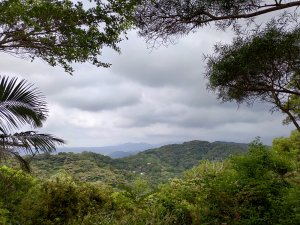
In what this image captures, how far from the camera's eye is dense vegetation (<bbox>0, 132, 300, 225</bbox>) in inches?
274

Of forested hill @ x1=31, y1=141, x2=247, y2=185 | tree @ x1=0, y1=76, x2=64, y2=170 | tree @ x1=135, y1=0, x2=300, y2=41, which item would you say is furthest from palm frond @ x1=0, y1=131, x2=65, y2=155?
forested hill @ x1=31, y1=141, x2=247, y2=185

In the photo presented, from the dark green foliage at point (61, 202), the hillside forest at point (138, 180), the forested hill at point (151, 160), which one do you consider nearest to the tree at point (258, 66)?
the hillside forest at point (138, 180)

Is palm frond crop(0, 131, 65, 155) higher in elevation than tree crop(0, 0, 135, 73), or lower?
lower

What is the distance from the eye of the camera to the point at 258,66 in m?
8.94

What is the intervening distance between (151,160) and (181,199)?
200 feet

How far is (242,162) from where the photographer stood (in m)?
7.70

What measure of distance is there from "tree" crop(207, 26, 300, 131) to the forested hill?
22327 mm

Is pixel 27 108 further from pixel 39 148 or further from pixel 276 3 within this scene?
pixel 276 3

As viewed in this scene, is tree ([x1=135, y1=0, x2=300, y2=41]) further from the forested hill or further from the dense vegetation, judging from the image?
the forested hill

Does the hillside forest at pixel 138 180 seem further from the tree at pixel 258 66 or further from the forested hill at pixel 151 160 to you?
the forested hill at pixel 151 160

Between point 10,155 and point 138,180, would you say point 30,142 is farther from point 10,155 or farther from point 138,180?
point 138,180

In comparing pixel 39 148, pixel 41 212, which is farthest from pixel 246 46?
pixel 41 212

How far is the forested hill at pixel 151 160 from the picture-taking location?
39056 mm

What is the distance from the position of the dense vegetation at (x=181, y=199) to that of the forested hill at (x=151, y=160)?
21909mm
